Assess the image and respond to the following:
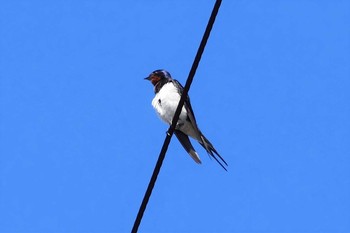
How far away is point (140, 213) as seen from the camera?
403cm

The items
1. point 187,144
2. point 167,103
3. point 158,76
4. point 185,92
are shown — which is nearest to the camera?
point 185,92

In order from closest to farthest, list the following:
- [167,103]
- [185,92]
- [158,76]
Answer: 1. [185,92]
2. [167,103]
3. [158,76]

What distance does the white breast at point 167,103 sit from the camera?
648cm

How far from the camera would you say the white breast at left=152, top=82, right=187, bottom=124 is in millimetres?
6477

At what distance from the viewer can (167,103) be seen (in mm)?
6492

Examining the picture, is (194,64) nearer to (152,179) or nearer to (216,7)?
(216,7)

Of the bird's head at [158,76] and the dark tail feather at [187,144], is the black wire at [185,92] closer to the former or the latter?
the dark tail feather at [187,144]

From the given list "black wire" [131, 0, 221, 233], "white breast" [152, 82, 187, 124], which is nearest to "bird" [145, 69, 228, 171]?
"white breast" [152, 82, 187, 124]

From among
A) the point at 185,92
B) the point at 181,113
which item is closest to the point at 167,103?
the point at 181,113

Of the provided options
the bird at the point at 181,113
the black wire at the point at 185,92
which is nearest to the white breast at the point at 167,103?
the bird at the point at 181,113

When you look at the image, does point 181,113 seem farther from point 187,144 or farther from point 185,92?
point 185,92

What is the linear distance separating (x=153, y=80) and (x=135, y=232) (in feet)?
10.4

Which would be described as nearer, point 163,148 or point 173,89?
point 163,148

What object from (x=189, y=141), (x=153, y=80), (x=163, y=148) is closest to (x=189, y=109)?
(x=189, y=141)
